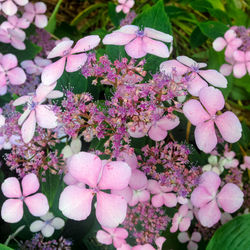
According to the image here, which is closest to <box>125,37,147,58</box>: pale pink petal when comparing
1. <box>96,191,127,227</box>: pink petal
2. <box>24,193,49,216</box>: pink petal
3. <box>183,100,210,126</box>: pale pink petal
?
<box>183,100,210,126</box>: pale pink petal

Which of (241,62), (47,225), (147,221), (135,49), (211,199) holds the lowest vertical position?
(47,225)

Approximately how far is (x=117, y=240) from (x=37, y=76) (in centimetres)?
61

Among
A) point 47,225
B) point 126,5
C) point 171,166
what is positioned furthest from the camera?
point 126,5

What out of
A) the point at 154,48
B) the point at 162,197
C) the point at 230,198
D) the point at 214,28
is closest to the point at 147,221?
the point at 162,197

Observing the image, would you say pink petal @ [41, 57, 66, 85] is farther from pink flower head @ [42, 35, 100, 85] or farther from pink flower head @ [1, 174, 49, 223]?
pink flower head @ [1, 174, 49, 223]

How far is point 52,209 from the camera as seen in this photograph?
0.90 m

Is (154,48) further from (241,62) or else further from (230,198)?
(241,62)

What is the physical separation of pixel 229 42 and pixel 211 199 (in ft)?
1.75

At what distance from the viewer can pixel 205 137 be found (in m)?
0.54

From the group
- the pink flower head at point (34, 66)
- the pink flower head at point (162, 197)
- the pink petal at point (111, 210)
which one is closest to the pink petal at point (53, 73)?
the pink petal at point (111, 210)

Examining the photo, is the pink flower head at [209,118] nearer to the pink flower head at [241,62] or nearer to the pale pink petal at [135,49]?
the pale pink petal at [135,49]

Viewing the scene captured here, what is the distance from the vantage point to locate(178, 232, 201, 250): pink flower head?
941 millimetres

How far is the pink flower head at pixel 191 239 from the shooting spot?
94 centimetres

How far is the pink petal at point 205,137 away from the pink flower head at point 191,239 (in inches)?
19.3
